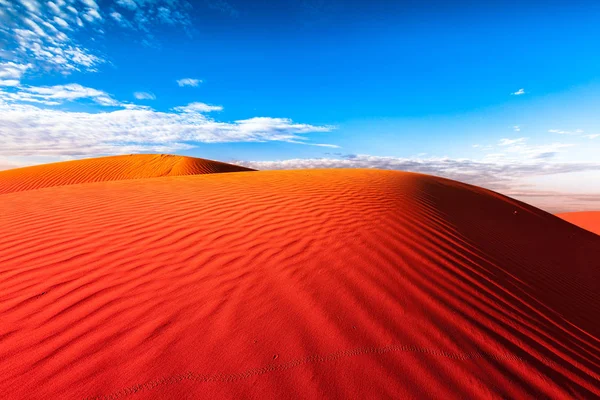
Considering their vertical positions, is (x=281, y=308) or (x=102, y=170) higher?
(x=281, y=308)

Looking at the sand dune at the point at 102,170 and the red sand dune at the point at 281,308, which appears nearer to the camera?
the red sand dune at the point at 281,308

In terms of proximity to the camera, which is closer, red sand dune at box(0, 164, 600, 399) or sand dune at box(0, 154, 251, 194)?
red sand dune at box(0, 164, 600, 399)

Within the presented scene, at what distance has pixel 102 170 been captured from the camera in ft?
88.2

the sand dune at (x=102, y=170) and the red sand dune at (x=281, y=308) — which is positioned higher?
the red sand dune at (x=281, y=308)

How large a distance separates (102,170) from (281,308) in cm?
Answer: 2935

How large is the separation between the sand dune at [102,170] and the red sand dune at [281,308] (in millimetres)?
22127

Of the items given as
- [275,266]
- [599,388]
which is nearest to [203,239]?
[275,266]

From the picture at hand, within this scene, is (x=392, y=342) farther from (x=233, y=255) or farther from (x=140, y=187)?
(x=140, y=187)

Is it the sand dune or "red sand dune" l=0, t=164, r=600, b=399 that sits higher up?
"red sand dune" l=0, t=164, r=600, b=399

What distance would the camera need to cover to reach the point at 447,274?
158 inches

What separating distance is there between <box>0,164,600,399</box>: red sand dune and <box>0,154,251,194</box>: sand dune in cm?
2213

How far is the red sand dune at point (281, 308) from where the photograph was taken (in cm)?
229

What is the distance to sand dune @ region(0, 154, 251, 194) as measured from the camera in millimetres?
23750

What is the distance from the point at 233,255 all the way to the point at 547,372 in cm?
341
